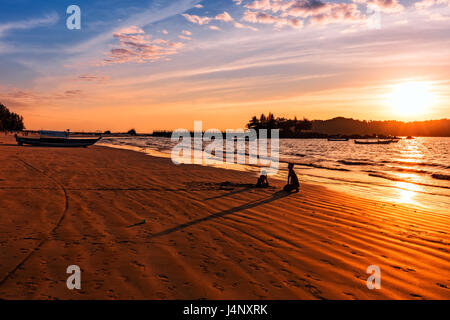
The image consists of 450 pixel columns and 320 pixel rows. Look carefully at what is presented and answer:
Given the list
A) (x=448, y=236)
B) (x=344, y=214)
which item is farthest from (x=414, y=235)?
(x=344, y=214)

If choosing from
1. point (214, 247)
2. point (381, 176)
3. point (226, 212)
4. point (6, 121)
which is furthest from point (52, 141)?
point (6, 121)

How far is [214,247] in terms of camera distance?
19.0 feet

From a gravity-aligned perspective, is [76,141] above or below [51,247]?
above

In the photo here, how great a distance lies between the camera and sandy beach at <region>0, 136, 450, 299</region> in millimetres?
4227

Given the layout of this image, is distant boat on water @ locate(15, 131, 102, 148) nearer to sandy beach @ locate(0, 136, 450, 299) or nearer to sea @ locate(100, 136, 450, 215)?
sea @ locate(100, 136, 450, 215)

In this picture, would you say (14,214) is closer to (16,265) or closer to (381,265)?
(16,265)

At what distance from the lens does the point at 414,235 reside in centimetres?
690

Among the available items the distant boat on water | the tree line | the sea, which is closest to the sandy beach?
the sea

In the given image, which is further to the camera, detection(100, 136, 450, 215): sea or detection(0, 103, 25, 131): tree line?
detection(0, 103, 25, 131): tree line

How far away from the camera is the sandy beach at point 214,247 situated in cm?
423
